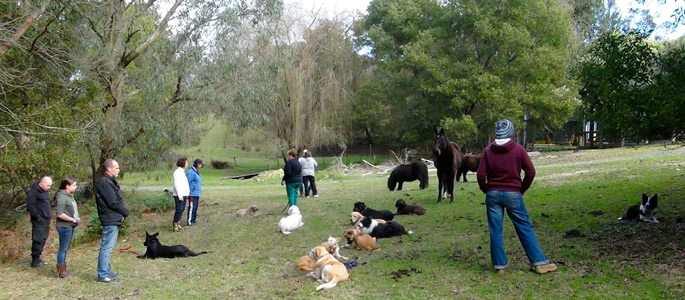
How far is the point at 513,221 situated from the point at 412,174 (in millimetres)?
10572

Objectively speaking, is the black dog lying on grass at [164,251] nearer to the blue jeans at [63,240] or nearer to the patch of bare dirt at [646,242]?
the blue jeans at [63,240]

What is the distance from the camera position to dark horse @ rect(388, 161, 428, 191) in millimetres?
16814

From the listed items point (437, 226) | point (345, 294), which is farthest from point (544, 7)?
point (345, 294)

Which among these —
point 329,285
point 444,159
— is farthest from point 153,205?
point 329,285

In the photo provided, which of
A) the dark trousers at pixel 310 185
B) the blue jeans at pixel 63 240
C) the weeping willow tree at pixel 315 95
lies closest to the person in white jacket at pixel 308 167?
the dark trousers at pixel 310 185

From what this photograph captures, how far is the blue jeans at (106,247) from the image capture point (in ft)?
24.8

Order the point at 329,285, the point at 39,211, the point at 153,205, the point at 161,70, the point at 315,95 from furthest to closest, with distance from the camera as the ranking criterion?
the point at 315,95
the point at 153,205
the point at 161,70
the point at 39,211
the point at 329,285

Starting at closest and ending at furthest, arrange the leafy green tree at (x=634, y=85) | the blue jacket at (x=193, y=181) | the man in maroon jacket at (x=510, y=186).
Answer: the man in maroon jacket at (x=510, y=186) < the leafy green tree at (x=634, y=85) < the blue jacket at (x=193, y=181)

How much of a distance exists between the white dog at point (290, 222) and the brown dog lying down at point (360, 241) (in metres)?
2.39

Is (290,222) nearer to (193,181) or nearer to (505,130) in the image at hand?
(193,181)

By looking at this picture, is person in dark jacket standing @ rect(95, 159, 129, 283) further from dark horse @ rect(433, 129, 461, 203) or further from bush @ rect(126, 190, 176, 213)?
bush @ rect(126, 190, 176, 213)

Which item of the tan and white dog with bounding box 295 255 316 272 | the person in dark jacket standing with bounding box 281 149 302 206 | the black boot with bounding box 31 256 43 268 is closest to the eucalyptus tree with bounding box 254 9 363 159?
the person in dark jacket standing with bounding box 281 149 302 206

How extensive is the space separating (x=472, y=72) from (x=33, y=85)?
81.8 feet

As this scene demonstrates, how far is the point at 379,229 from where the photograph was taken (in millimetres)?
9562
